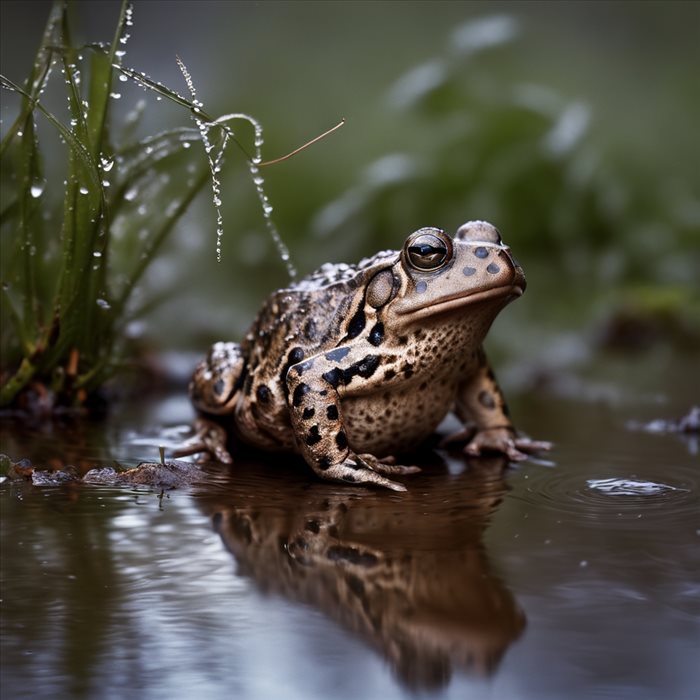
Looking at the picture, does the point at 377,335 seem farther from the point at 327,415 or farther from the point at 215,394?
the point at 215,394

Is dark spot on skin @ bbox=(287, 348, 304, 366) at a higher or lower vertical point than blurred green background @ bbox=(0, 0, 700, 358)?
lower

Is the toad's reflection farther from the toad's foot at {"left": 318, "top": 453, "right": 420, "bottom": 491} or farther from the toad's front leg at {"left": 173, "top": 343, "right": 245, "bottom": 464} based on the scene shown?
the toad's front leg at {"left": 173, "top": 343, "right": 245, "bottom": 464}

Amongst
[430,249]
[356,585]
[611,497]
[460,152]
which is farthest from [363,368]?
[460,152]

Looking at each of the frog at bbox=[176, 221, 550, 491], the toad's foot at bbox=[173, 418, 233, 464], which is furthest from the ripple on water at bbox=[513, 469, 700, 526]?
the toad's foot at bbox=[173, 418, 233, 464]

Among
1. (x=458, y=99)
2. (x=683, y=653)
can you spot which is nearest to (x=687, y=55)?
(x=458, y=99)

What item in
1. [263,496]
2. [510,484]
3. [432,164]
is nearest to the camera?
[263,496]

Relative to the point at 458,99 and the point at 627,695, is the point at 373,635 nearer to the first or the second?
the point at 627,695
